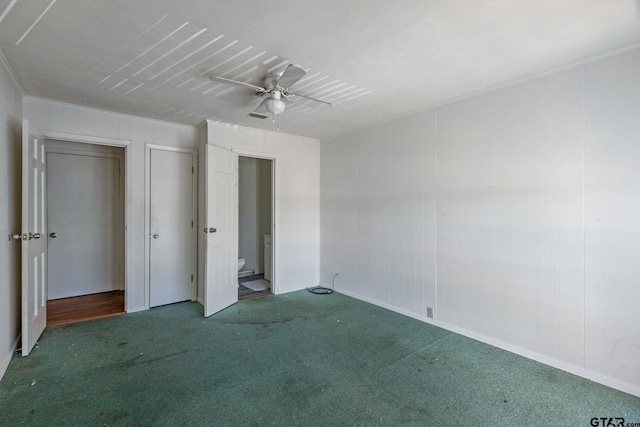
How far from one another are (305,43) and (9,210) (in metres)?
2.79

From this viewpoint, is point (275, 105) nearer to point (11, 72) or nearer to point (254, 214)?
point (11, 72)

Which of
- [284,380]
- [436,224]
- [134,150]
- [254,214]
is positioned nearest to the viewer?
[284,380]

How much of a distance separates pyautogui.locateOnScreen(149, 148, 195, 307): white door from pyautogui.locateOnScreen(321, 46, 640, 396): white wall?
259 cm

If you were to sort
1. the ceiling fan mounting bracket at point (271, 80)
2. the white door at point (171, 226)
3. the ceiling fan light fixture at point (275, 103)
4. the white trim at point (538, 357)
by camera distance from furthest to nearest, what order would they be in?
the white door at point (171, 226), the ceiling fan light fixture at point (275, 103), the ceiling fan mounting bracket at point (271, 80), the white trim at point (538, 357)

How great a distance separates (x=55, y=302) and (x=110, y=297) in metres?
0.63

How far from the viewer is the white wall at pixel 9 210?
7.72 feet

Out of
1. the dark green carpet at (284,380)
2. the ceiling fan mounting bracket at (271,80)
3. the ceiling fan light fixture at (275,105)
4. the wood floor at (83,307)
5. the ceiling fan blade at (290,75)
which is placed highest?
the ceiling fan mounting bracket at (271,80)

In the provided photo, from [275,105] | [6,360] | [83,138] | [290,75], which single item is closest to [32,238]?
[6,360]

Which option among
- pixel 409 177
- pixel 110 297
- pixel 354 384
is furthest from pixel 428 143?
pixel 110 297

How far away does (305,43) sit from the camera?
6.89 ft

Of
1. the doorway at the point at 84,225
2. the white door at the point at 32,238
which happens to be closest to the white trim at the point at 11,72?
the white door at the point at 32,238

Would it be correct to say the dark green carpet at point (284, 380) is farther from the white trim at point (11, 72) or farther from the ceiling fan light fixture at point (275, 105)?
the white trim at point (11, 72)

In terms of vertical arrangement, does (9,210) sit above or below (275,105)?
below

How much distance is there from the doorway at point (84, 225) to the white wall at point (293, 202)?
2191 mm
